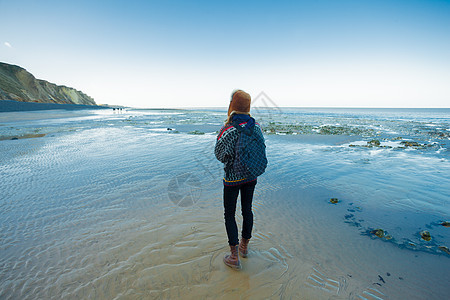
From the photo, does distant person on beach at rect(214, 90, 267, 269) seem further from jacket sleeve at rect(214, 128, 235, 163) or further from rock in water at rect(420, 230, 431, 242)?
→ rock in water at rect(420, 230, 431, 242)

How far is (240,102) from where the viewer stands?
9.21ft

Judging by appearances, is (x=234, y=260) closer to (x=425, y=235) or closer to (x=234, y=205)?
(x=234, y=205)

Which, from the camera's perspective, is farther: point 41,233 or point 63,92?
point 63,92

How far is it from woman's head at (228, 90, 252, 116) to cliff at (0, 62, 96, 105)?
8174cm

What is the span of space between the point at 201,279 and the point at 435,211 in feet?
19.2

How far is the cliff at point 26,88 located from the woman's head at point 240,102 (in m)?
81.7

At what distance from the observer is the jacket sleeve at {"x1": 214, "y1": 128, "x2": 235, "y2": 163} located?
275cm

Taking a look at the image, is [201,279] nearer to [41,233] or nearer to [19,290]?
[19,290]

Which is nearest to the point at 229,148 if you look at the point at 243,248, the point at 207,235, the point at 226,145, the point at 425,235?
the point at 226,145

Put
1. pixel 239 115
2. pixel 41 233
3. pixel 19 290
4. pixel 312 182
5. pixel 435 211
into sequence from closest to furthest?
pixel 19 290
pixel 239 115
pixel 41 233
pixel 435 211
pixel 312 182

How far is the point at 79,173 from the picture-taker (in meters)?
6.96

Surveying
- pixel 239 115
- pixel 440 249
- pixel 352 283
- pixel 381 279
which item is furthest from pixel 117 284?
pixel 440 249

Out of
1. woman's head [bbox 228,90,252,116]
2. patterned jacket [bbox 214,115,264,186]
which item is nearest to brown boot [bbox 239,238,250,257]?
patterned jacket [bbox 214,115,264,186]

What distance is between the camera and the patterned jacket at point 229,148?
274 centimetres
